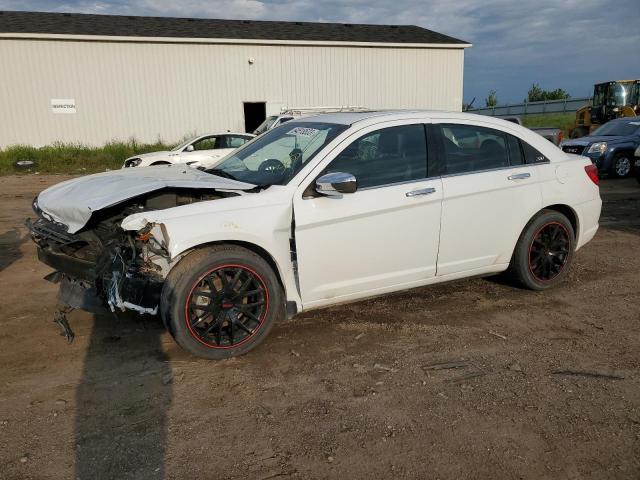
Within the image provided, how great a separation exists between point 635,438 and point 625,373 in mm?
844

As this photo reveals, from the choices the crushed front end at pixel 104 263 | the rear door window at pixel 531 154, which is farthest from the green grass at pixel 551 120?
the crushed front end at pixel 104 263

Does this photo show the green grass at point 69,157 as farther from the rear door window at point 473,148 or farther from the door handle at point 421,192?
the door handle at point 421,192

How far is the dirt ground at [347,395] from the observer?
2.88 metres

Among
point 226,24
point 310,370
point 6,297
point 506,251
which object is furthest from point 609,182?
point 226,24

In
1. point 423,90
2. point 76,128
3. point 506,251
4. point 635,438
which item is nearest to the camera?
point 635,438

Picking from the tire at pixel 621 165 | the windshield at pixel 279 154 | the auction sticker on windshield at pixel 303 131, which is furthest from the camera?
the tire at pixel 621 165

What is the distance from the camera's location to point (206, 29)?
926 inches

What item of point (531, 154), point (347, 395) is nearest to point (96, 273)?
point (347, 395)

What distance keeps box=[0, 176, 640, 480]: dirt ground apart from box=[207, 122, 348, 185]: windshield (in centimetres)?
130

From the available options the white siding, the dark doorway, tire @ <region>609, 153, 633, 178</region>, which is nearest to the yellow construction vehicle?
the white siding

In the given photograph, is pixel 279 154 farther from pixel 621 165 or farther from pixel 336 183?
pixel 621 165

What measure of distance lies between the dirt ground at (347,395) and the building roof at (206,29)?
62.2 feet

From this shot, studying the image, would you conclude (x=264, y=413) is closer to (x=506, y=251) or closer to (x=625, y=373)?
(x=625, y=373)

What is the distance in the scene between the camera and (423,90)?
2559 cm
